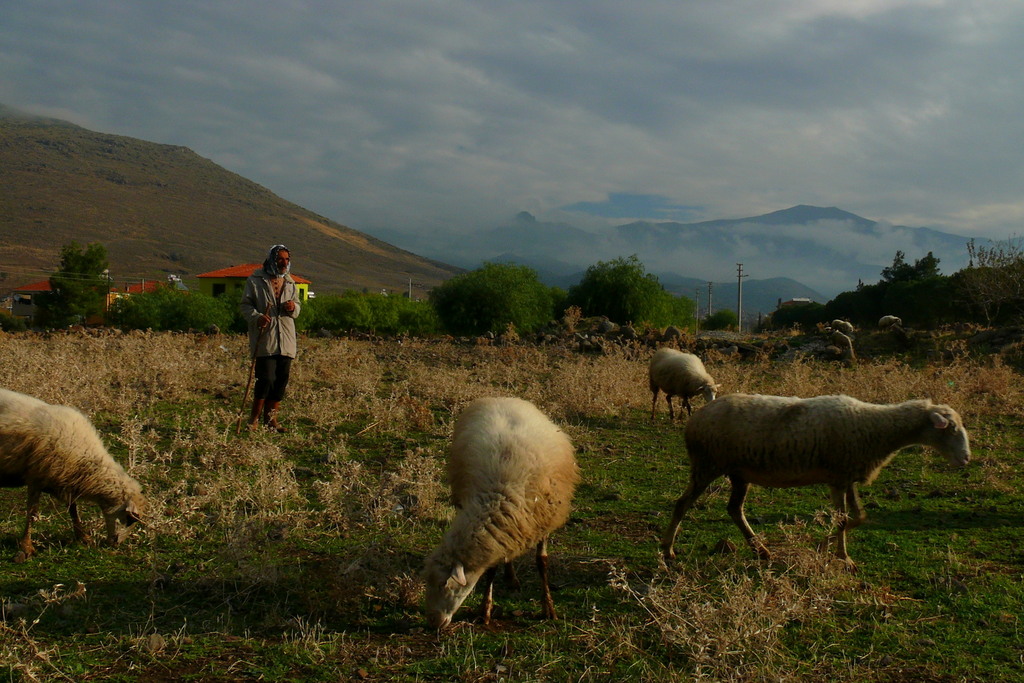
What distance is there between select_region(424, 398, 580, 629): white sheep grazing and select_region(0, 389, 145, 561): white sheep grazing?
8.65 feet

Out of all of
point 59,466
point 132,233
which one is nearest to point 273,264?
point 59,466

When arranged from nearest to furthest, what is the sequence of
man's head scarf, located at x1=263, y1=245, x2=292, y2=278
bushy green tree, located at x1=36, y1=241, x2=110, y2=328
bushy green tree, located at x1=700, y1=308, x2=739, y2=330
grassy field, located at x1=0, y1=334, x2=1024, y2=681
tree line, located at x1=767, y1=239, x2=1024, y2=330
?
grassy field, located at x1=0, y1=334, x2=1024, y2=681, man's head scarf, located at x1=263, y1=245, x2=292, y2=278, tree line, located at x1=767, y1=239, x2=1024, y2=330, bushy green tree, located at x1=36, y1=241, x2=110, y2=328, bushy green tree, located at x1=700, y1=308, x2=739, y2=330

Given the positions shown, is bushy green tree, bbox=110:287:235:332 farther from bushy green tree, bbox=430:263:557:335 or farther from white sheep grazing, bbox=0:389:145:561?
white sheep grazing, bbox=0:389:145:561

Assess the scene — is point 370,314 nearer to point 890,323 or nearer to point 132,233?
point 890,323

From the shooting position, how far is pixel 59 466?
5242 mm

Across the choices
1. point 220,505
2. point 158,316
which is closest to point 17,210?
point 158,316

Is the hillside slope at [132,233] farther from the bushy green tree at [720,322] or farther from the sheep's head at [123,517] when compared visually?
the sheep's head at [123,517]

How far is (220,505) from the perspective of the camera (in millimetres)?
5977

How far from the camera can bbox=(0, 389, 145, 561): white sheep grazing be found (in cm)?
512

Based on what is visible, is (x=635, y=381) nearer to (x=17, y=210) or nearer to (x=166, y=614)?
(x=166, y=614)

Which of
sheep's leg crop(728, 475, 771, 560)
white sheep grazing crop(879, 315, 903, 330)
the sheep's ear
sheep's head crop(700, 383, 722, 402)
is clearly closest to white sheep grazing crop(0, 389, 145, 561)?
the sheep's ear

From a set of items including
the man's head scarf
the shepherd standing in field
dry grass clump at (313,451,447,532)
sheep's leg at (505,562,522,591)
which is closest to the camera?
sheep's leg at (505,562,522,591)

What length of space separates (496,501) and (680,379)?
8.18 m

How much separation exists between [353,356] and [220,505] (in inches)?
435
